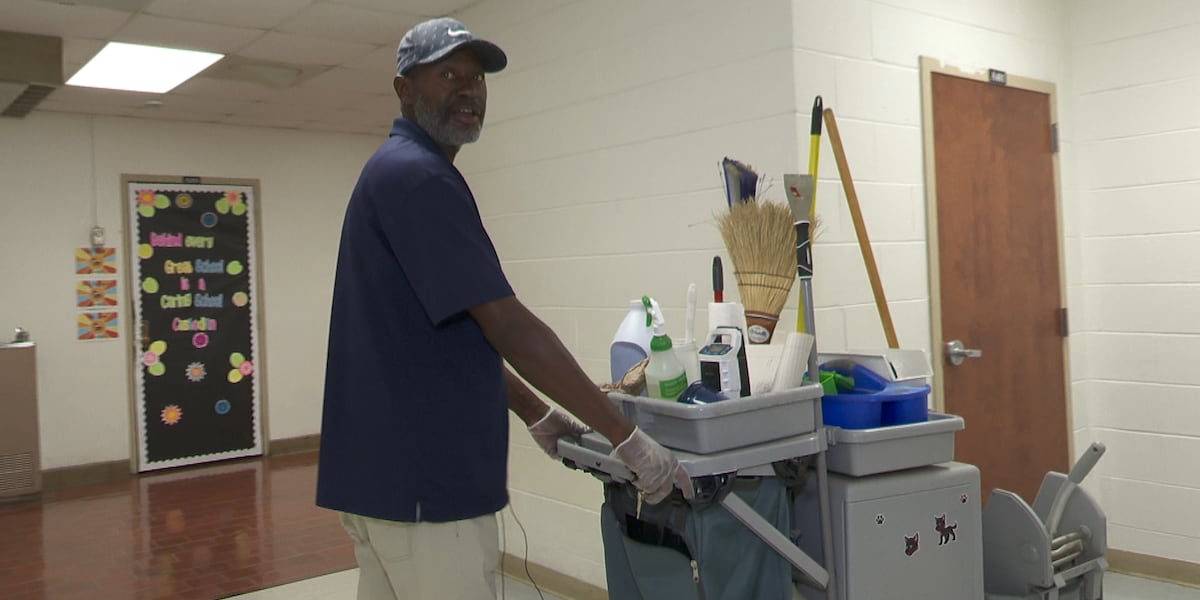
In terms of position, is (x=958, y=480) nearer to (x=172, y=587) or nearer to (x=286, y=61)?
(x=172, y=587)

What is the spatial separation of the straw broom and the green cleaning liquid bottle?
213 millimetres

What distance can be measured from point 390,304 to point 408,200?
201mm

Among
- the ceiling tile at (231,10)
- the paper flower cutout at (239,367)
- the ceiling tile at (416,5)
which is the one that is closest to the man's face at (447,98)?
the ceiling tile at (416,5)

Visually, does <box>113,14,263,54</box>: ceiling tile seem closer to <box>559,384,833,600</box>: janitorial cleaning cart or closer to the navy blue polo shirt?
the navy blue polo shirt

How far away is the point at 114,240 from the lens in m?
6.88

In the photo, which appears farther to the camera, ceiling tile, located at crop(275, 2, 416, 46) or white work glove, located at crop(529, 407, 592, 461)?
ceiling tile, located at crop(275, 2, 416, 46)

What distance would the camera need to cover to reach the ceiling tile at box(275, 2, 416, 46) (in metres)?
4.27

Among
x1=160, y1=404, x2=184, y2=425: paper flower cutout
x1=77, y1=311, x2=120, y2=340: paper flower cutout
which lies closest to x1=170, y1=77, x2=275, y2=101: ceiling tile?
x1=77, y1=311, x2=120, y2=340: paper flower cutout

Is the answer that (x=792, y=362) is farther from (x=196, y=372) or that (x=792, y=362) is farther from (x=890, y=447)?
(x=196, y=372)

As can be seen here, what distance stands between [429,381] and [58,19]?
356 centimetres

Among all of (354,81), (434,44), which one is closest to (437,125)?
(434,44)

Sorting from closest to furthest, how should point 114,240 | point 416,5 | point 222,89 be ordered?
point 416,5
point 222,89
point 114,240

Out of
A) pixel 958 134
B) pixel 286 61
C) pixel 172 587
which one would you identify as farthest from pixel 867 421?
pixel 286 61

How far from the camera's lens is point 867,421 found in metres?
2.11
